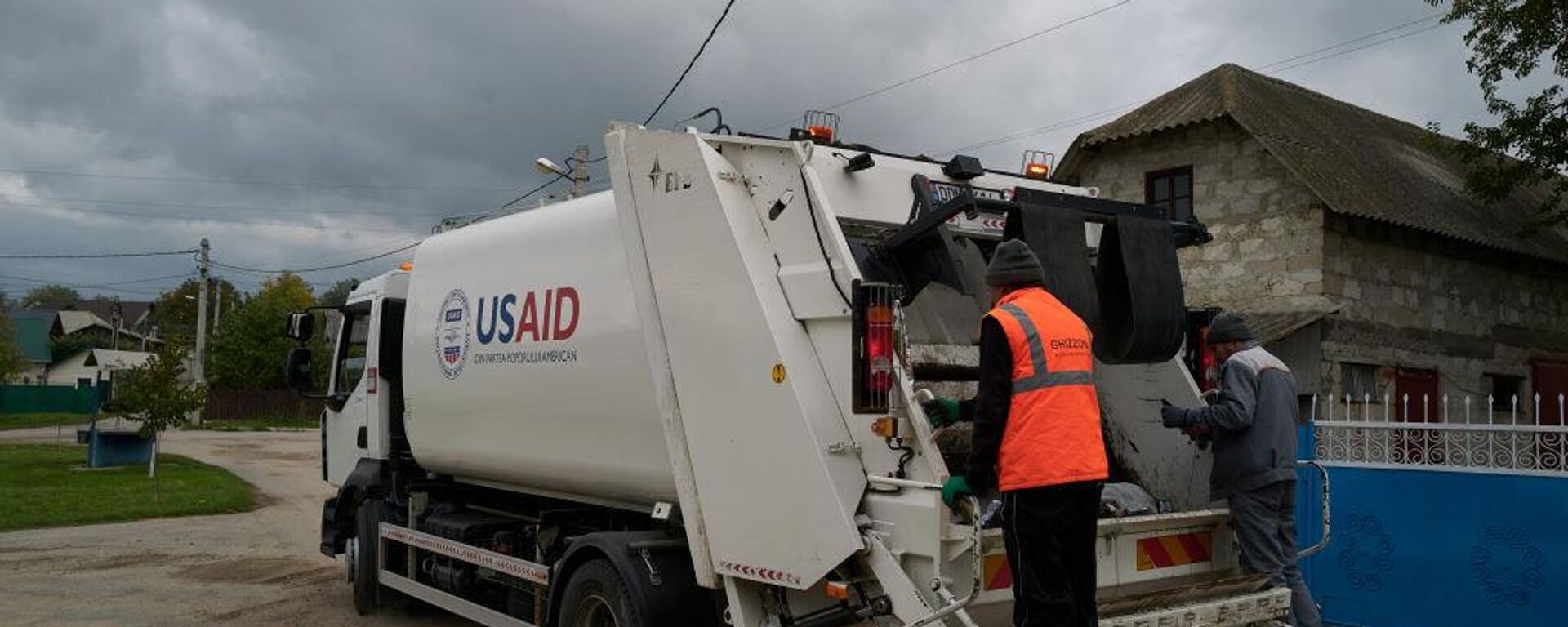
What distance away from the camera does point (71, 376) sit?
69.9 metres

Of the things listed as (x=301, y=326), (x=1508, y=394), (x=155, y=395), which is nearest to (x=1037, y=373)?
(x=301, y=326)

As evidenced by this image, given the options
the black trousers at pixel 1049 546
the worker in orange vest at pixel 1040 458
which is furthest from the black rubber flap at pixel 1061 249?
the black trousers at pixel 1049 546

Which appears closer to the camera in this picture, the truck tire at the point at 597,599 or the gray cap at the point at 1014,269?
the gray cap at the point at 1014,269

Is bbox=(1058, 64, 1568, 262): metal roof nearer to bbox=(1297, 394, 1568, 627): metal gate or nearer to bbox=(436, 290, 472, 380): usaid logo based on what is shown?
bbox=(1297, 394, 1568, 627): metal gate

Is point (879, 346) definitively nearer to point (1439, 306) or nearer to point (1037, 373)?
point (1037, 373)

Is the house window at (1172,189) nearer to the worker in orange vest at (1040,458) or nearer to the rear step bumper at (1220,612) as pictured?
the rear step bumper at (1220,612)

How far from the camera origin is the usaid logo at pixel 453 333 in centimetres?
664

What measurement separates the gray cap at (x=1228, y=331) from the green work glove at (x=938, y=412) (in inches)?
74.7

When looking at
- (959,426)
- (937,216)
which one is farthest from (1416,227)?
(937,216)

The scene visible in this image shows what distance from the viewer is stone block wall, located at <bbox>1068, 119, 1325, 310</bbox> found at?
13570mm

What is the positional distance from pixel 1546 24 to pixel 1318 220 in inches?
117

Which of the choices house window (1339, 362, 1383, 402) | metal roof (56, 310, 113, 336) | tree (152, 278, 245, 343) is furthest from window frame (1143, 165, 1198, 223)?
metal roof (56, 310, 113, 336)

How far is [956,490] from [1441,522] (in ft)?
14.6

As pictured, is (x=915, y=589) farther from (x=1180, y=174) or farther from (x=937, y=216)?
(x=1180, y=174)
